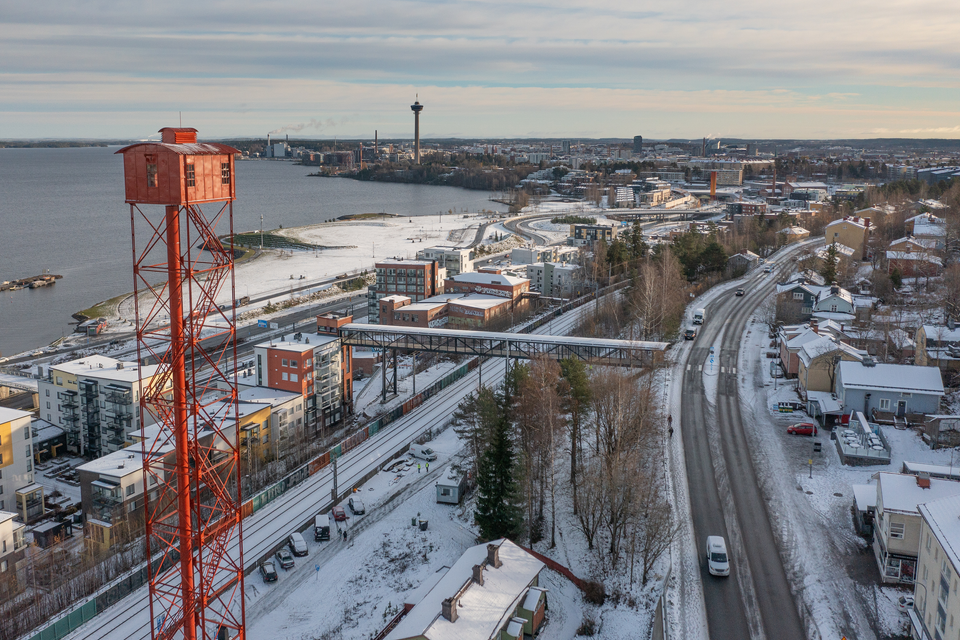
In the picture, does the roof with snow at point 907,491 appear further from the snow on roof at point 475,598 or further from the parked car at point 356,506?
the parked car at point 356,506

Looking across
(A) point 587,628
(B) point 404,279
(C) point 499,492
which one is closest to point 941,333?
(C) point 499,492

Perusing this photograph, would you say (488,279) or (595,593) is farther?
(488,279)

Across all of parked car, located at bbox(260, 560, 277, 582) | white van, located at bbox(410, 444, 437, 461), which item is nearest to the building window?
parked car, located at bbox(260, 560, 277, 582)

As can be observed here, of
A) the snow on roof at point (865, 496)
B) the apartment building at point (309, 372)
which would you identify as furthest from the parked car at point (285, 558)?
the snow on roof at point (865, 496)

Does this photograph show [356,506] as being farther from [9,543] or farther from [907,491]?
[907,491]

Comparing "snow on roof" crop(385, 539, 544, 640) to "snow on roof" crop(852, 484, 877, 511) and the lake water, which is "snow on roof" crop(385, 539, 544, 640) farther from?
the lake water
